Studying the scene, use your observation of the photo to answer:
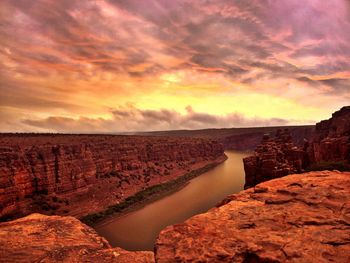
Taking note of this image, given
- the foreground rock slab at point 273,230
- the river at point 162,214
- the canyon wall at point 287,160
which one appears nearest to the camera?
the foreground rock slab at point 273,230

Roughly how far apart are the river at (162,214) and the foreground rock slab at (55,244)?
2201cm

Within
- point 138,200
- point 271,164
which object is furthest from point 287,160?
point 138,200

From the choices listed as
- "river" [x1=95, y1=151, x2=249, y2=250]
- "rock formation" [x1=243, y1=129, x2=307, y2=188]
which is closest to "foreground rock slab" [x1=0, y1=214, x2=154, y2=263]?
"river" [x1=95, y1=151, x2=249, y2=250]

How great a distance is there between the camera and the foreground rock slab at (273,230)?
604 centimetres

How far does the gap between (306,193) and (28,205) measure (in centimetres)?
3771

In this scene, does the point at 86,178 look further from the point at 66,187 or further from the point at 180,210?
the point at 180,210

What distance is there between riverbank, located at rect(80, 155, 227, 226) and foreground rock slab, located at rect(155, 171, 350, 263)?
35034 millimetres

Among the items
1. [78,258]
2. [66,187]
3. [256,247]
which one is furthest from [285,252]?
[66,187]

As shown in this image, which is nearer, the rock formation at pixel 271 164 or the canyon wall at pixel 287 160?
the canyon wall at pixel 287 160

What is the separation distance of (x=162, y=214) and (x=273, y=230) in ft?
127

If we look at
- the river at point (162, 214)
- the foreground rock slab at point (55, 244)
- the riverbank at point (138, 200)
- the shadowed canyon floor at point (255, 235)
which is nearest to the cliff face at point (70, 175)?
the riverbank at point (138, 200)

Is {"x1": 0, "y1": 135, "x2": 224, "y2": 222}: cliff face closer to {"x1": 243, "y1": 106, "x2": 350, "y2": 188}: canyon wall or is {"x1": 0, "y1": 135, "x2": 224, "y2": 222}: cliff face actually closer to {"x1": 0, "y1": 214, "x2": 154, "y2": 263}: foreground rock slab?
{"x1": 243, "y1": 106, "x2": 350, "y2": 188}: canyon wall

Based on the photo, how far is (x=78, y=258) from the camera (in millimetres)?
9367

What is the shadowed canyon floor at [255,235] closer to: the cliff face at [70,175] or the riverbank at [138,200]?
the cliff face at [70,175]
